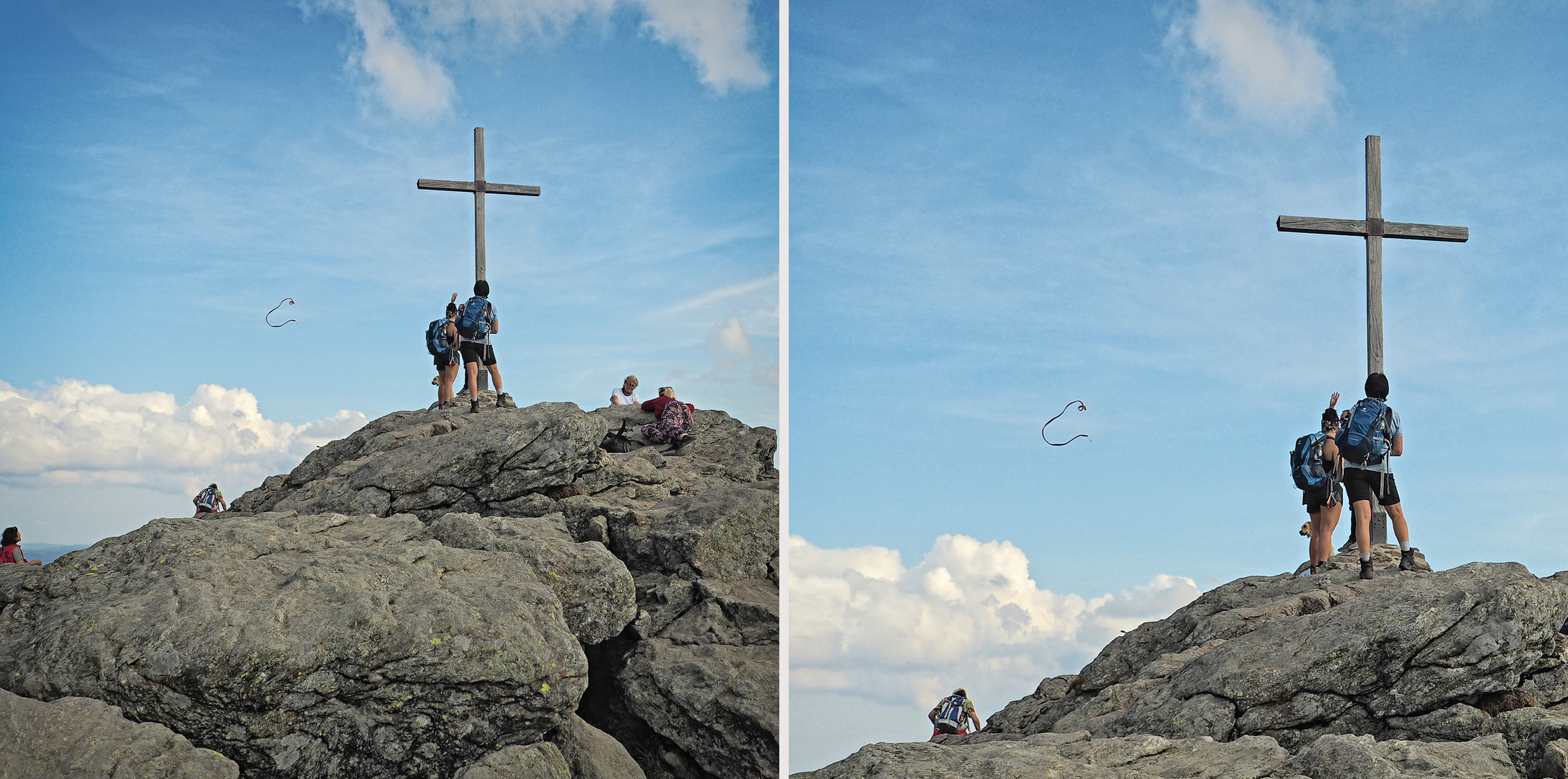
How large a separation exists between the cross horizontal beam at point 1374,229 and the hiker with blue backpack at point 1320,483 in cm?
201

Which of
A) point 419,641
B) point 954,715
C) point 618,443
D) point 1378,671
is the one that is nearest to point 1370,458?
point 1378,671

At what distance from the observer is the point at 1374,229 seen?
36.9 feet

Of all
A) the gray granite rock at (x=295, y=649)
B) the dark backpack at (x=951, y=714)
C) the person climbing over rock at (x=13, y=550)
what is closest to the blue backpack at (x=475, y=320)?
the gray granite rock at (x=295, y=649)

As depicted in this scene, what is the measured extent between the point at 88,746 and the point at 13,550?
5.23 feet

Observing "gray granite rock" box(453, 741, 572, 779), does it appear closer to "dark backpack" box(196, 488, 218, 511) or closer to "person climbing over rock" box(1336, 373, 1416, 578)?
"dark backpack" box(196, 488, 218, 511)

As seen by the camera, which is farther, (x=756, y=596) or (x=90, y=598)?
(x=756, y=596)

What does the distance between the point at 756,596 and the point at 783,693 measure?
1.47m

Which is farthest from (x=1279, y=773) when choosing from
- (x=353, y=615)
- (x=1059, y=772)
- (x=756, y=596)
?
(x=353, y=615)

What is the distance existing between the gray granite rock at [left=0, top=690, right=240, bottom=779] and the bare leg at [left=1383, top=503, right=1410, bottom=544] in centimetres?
939

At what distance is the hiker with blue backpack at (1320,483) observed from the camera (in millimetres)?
10102

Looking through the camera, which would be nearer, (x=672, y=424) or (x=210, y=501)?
(x=210, y=501)

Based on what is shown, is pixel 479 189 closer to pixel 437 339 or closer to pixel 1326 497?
pixel 437 339

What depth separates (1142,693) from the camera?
7816mm

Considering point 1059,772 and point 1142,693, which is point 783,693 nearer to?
point 1059,772
